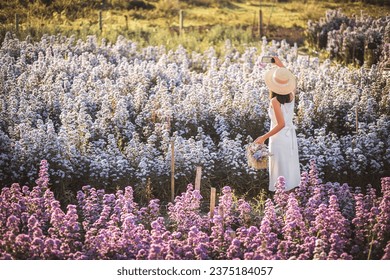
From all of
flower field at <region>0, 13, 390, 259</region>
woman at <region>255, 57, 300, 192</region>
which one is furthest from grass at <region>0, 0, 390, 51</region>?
woman at <region>255, 57, 300, 192</region>

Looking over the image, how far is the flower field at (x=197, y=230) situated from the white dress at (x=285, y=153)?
226 mm

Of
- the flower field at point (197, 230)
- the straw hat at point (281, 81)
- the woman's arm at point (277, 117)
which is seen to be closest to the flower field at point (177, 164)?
the flower field at point (197, 230)

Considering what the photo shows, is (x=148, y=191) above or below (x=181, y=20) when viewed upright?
below

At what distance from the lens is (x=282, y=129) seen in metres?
5.61

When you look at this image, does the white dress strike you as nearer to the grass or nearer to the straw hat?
the straw hat

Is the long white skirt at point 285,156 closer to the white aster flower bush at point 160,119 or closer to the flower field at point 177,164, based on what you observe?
the flower field at point 177,164

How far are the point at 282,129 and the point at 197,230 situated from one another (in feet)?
4.42

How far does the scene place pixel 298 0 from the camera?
11.5 metres

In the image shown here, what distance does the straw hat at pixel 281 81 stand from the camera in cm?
548

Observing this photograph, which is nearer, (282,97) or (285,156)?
(282,97)

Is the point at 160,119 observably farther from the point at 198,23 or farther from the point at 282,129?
the point at 198,23

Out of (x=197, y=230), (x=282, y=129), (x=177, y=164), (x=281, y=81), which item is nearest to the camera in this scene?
(x=197, y=230)

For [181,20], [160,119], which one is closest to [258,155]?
[160,119]

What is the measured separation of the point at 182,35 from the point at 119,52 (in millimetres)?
2373
